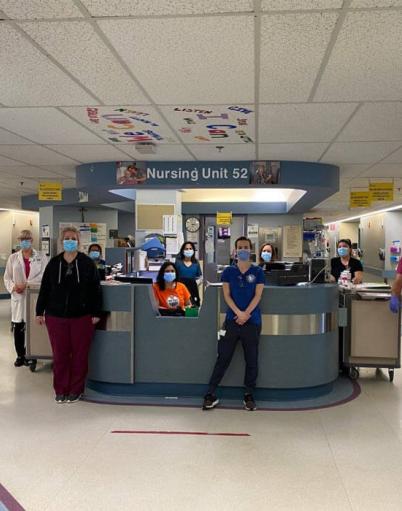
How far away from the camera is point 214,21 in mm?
2561

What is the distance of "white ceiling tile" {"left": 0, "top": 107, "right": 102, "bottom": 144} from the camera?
4.36 metres

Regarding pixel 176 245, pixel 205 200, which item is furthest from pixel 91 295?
pixel 205 200

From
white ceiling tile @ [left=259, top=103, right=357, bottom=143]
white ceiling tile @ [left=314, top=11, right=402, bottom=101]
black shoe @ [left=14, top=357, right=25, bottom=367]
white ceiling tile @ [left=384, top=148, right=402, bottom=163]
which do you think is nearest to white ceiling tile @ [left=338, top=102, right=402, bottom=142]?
white ceiling tile @ [left=259, top=103, right=357, bottom=143]

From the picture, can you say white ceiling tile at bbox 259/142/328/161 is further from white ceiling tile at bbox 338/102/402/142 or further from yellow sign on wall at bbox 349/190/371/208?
yellow sign on wall at bbox 349/190/371/208

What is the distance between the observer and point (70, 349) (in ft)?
14.9

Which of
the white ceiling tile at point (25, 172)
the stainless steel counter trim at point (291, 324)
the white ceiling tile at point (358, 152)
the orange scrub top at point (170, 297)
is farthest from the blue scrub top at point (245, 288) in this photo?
the white ceiling tile at point (25, 172)

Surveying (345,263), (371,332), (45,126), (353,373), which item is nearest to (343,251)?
(345,263)

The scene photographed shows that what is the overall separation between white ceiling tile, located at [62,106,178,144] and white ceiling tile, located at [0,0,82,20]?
1.71m

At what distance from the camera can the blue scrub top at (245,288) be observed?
4.31 metres

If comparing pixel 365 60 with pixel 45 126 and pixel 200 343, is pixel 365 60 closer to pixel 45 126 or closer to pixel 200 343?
pixel 200 343

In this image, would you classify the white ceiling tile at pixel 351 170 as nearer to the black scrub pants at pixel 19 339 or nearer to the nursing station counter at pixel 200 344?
the nursing station counter at pixel 200 344

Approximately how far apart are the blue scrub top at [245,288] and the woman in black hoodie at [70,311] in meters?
1.30

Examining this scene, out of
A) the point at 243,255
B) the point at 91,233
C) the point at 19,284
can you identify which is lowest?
the point at 19,284

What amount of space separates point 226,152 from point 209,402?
3.33m
